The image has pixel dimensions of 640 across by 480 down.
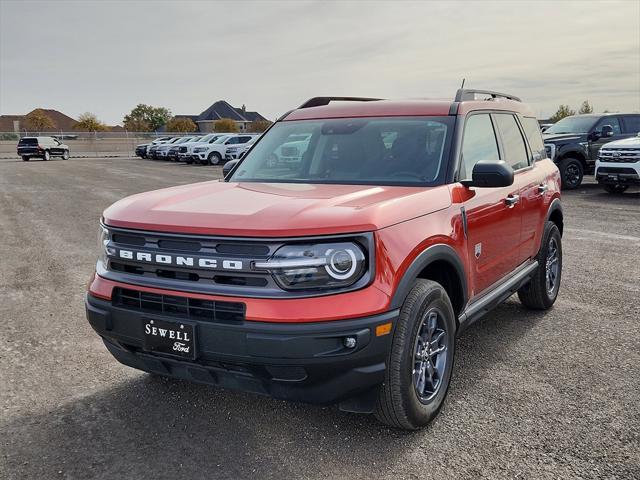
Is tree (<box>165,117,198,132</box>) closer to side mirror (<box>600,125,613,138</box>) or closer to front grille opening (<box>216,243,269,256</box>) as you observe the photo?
side mirror (<box>600,125,613,138</box>)

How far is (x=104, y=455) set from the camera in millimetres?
3127

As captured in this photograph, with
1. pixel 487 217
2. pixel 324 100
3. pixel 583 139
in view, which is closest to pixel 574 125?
pixel 583 139

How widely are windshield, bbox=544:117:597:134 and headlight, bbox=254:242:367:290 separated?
50.4 ft

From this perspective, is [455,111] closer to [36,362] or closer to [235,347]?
[235,347]

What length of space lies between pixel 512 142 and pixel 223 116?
97.9 metres

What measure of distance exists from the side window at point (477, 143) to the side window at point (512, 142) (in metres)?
0.20

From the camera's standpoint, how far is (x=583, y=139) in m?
15.8

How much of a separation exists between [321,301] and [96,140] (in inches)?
2299

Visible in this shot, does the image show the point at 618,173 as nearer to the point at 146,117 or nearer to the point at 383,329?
the point at 383,329

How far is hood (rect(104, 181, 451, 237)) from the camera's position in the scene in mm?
2852

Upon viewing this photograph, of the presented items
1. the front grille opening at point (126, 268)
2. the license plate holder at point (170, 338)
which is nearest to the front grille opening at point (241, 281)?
the license plate holder at point (170, 338)

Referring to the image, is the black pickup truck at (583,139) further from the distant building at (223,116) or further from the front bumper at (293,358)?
the distant building at (223,116)

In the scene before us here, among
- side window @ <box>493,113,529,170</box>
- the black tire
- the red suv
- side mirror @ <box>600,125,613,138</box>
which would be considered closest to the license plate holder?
the red suv

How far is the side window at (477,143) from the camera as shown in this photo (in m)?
4.05
